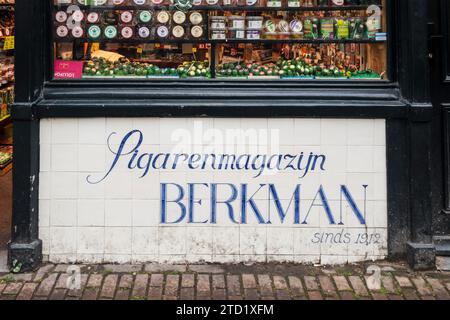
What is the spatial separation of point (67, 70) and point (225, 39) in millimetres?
1544

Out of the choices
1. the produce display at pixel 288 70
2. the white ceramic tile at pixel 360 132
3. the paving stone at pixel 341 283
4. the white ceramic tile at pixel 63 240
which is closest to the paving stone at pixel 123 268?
the white ceramic tile at pixel 63 240

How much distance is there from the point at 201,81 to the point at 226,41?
0.47 meters

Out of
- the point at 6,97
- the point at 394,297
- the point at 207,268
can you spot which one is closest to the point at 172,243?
the point at 207,268

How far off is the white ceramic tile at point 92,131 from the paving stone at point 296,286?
2.10 m

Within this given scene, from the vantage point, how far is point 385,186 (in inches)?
207

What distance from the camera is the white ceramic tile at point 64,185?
5.22m

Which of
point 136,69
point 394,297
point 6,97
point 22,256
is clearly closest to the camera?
point 394,297

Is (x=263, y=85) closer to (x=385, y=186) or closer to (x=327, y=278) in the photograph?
(x=385, y=186)

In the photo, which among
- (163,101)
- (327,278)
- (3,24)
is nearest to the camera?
(327,278)


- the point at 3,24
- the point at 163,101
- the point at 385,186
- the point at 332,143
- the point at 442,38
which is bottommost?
the point at 385,186

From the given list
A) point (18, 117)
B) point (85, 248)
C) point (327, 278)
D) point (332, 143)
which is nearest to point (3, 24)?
point (18, 117)

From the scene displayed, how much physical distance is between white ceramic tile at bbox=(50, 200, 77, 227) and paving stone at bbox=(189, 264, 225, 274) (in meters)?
1.18

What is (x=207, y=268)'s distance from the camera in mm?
5141

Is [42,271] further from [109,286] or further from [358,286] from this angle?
[358,286]
